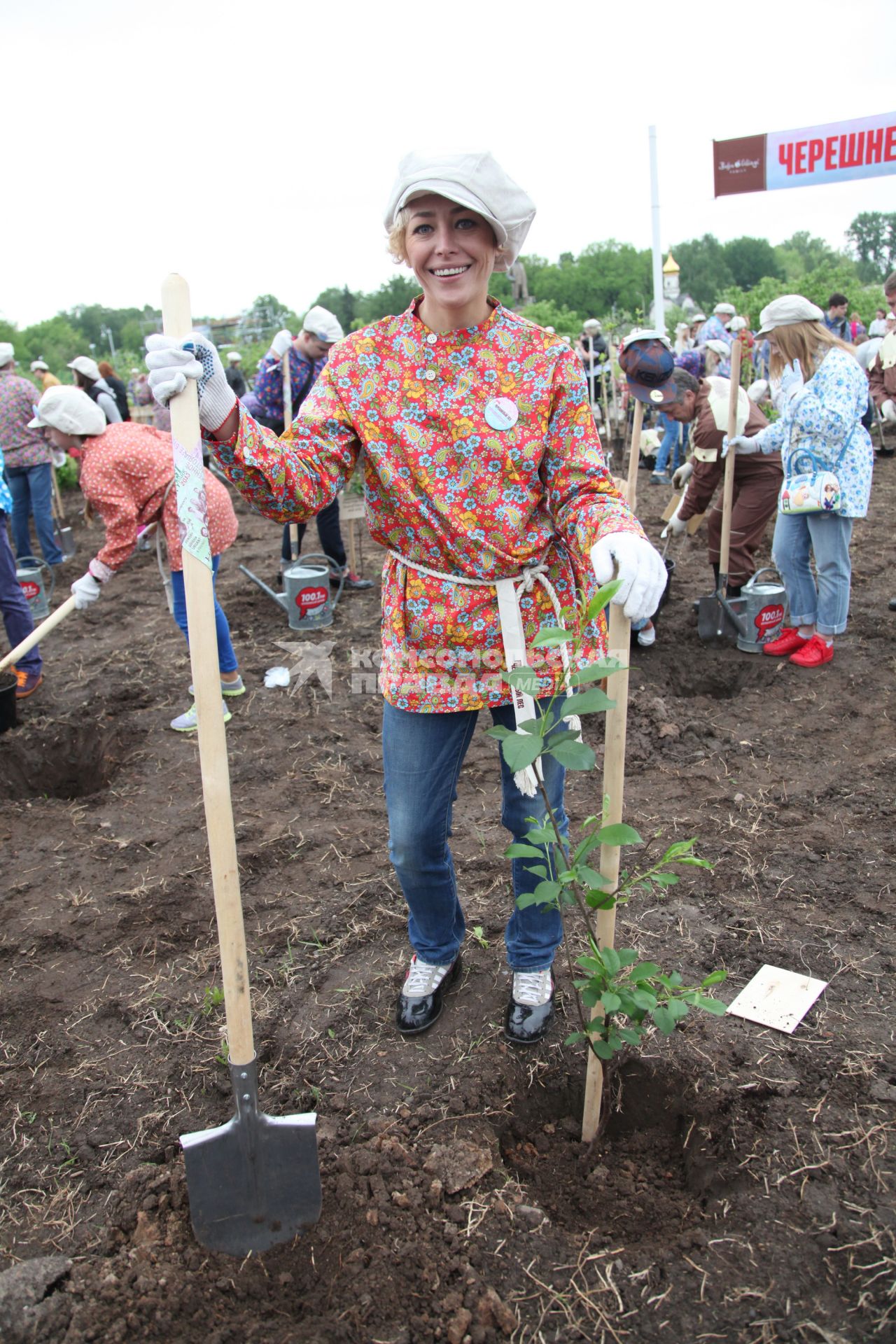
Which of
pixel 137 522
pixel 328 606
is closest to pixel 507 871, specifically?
pixel 137 522

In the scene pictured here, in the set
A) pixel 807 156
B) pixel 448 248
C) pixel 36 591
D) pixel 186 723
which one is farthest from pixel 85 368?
pixel 807 156

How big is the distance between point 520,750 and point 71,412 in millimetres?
3570

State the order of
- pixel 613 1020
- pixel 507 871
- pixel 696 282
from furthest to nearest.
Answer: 1. pixel 696 282
2. pixel 507 871
3. pixel 613 1020

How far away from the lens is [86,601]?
14.0 feet

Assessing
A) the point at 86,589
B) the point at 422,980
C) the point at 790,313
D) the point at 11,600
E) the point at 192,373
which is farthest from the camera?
the point at 11,600

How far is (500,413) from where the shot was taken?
1.81 meters

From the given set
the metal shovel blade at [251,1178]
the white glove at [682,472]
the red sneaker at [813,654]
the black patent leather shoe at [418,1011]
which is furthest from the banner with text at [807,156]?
the metal shovel blade at [251,1178]

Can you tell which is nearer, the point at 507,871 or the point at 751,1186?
the point at 751,1186

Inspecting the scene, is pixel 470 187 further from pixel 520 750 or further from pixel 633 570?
pixel 520 750

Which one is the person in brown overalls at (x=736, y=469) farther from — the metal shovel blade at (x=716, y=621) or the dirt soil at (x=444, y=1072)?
the dirt soil at (x=444, y=1072)

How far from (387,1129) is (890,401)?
10.5 metres

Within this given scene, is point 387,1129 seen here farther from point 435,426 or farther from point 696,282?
point 696,282

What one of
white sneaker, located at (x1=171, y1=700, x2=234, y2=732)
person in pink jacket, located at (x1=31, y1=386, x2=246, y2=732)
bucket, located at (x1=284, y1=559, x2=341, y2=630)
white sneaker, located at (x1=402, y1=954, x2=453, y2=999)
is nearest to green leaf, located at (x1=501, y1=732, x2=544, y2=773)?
white sneaker, located at (x1=402, y1=954, x2=453, y2=999)

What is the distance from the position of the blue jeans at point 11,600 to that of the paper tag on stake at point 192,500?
12.1ft
